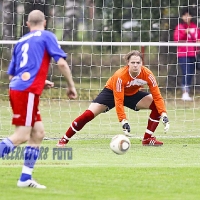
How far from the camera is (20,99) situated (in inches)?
300

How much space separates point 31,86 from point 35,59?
27 cm

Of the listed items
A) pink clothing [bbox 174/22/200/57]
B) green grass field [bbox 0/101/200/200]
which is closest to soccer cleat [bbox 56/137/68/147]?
green grass field [bbox 0/101/200/200]

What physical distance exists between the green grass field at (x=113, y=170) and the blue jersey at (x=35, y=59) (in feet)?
3.39

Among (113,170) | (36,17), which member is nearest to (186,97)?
(113,170)

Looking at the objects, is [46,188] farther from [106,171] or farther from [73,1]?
[73,1]

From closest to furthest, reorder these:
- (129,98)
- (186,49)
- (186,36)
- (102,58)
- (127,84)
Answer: (127,84) → (129,98) → (186,49) → (186,36) → (102,58)

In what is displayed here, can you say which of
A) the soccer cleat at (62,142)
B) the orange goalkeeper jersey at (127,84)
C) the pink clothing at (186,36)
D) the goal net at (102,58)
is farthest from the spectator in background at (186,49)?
the soccer cleat at (62,142)

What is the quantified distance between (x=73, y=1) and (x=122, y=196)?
46.6 feet

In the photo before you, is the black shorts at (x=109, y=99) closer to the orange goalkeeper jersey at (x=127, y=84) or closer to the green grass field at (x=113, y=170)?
the orange goalkeeper jersey at (x=127, y=84)

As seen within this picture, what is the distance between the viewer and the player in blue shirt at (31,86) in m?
7.61

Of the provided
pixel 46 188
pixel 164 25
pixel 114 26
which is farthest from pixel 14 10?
pixel 46 188

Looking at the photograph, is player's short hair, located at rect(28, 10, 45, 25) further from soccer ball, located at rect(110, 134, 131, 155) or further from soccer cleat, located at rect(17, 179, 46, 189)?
soccer ball, located at rect(110, 134, 131, 155)

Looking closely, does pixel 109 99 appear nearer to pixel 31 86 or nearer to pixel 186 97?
pixel 31 86

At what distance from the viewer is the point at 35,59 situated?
7.66 meters
